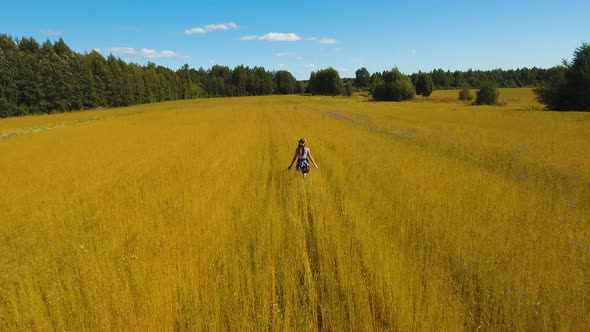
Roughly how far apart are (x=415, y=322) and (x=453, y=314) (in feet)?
1.54

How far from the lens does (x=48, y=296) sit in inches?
168

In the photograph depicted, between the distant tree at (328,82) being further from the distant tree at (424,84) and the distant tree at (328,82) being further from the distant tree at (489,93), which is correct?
the distant tree at (489,93)

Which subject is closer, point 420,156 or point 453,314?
point 453,314

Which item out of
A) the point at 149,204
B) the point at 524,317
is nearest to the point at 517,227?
the point at 524,317

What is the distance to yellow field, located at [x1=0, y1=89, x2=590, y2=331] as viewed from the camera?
12.7ft

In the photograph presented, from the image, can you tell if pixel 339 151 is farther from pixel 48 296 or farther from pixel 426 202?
pixel 48 296

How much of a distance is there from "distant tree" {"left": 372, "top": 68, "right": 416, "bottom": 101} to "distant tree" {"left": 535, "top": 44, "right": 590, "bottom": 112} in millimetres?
39700

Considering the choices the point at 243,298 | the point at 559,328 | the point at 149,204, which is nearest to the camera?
the point at 559,328

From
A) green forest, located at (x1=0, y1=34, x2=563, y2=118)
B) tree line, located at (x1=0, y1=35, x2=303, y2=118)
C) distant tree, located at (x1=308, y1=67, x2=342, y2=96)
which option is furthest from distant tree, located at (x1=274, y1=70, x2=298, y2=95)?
tree line, located at (x1=0, y1=35, x2=303, y2=118)

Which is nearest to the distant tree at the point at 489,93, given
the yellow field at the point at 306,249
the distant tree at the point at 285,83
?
the yellow field at the point at 306,249

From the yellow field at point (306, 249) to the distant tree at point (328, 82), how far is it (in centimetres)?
11446

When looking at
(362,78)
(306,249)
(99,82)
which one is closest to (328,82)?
(362,78)

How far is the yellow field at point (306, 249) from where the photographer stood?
12.7ft

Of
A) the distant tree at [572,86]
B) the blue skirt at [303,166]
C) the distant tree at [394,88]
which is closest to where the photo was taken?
the blue skirt at [303,166]
